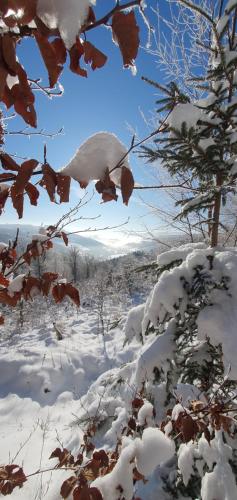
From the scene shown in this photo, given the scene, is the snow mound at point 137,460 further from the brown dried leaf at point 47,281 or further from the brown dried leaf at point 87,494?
the brown dried leaf at point 47,281

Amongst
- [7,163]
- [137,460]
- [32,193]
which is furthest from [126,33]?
[137,460]

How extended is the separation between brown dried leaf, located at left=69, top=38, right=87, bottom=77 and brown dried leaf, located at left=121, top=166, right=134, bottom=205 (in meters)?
0.31

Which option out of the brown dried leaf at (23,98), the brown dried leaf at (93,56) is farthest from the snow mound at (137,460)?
the brown dried leaf at (93,56)

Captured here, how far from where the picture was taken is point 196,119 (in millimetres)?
2305

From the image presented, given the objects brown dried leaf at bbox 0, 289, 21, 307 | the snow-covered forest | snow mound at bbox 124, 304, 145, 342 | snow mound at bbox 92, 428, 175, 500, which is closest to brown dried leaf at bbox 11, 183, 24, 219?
the snow-covered forest

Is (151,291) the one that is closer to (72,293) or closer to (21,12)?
(72,293)

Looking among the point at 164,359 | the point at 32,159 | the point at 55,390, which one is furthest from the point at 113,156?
the point at 55,390

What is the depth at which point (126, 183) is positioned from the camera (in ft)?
3.18

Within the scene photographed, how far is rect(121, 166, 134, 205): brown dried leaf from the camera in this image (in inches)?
37.5

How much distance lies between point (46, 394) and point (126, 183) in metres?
6.65

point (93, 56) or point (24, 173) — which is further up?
point (93, 56)

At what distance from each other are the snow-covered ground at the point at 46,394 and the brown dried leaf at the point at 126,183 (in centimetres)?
207

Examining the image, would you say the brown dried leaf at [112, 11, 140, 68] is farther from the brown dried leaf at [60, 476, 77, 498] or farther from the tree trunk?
the tree trunk

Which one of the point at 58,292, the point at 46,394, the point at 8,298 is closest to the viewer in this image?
the point at 8,298
